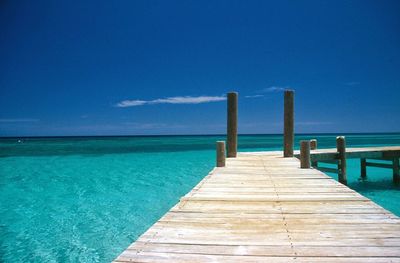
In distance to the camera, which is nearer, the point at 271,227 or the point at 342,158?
the point at 271,227

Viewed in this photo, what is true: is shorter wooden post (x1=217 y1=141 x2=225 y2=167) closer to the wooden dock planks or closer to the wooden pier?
the wooden pier

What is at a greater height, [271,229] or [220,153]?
[220,153]

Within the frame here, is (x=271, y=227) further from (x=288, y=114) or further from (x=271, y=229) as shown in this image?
(x=288, y=114)

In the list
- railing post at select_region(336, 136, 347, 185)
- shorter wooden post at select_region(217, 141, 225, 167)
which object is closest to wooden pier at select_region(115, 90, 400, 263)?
shorter wooden post at select_region(217, 141, 225, 167)

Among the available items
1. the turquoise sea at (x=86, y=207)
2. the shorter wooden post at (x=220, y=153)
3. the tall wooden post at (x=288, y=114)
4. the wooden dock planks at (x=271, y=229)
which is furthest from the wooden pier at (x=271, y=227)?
the tall wooden post at (x=288, y=114)

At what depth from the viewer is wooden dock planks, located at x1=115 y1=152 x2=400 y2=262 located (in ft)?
8.88

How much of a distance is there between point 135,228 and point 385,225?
7286 millimetres

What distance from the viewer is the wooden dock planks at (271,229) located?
271 cm

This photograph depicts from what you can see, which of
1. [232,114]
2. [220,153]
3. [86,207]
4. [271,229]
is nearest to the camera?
[271,229]

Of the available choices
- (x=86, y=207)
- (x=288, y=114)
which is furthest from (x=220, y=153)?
(x=86, y=207)

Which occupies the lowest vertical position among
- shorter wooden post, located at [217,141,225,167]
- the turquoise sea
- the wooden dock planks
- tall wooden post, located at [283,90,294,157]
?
the turquoise sea

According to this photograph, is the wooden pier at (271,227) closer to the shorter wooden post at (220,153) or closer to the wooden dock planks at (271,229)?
the wooden dock planks at (271,229)

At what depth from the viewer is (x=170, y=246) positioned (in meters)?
2.92

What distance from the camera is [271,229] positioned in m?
3.45
